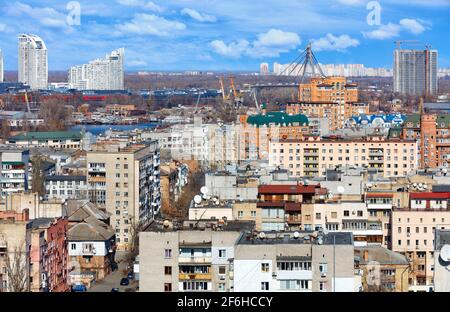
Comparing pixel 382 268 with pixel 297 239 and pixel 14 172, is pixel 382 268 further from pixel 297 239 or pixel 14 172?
pixel 14 172

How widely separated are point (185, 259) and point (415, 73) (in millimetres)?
21293

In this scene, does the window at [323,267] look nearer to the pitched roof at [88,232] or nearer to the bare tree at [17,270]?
the bare tree at [17,270]

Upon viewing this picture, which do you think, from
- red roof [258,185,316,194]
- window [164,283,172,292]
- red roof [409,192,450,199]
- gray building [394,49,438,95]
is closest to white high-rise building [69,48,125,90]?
gray building [394,49,438,95]

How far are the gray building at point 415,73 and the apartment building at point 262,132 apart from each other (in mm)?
10156

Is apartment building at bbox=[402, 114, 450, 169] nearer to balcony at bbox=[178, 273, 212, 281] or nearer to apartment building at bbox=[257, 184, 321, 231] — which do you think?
apartment building at bbox=[257, 184, 321, 231]

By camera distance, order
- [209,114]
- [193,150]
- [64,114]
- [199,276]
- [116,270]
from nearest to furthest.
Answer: [199,276] → [116,270] → [193,150] → [209,114] → [64,114]

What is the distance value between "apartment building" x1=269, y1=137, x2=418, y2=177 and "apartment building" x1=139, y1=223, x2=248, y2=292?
5979 millimetres

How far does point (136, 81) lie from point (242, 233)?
27.2m

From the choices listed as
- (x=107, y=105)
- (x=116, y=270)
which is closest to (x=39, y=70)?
(x=107, y=105)

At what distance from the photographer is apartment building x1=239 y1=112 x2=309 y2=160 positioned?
1096 cm

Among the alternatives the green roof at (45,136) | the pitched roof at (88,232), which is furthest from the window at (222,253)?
the green roof at (45,136)

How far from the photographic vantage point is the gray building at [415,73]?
2159 cm
